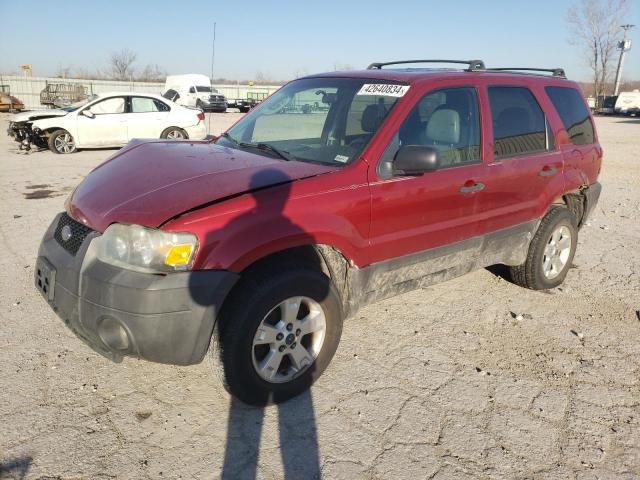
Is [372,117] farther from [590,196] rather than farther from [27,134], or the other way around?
[27,134]

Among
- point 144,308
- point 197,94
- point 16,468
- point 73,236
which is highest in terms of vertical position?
point 197,94

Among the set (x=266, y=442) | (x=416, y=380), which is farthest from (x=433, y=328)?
(x=266, y=442)

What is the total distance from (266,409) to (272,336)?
0.44 m

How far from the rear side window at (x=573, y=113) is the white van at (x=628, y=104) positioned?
44217mm

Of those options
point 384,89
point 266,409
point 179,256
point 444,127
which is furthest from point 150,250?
point 444,127

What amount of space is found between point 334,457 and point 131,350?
115cm

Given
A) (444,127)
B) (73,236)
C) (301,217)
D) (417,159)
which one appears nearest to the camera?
(301,217)

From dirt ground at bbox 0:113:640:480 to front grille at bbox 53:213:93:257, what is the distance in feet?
2.70

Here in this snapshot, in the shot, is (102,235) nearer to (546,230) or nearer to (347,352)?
(347,352)

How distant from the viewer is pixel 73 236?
2873 millimetres

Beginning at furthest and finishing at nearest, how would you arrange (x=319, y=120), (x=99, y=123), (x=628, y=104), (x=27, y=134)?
(x=628, y=104) → (x=27, y=134) → (x=99, y=123) → (x=319, y=120)

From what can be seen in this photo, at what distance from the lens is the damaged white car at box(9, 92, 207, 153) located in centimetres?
1260

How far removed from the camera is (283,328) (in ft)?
9.36

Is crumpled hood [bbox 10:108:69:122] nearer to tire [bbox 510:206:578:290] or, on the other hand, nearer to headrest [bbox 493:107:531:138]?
headrest [bbox 493:107:531:138]
